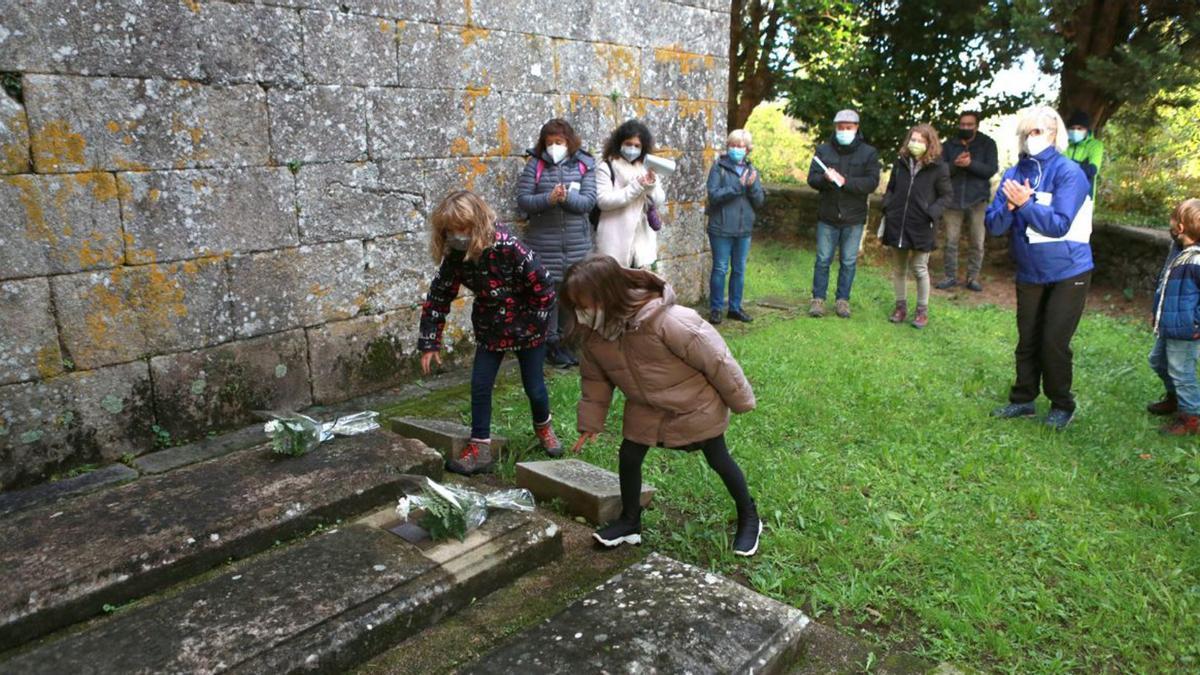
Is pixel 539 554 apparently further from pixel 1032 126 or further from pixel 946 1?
pixel 946 1

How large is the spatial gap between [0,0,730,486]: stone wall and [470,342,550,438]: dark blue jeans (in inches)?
53.8

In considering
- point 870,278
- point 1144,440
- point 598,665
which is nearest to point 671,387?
point 598,665

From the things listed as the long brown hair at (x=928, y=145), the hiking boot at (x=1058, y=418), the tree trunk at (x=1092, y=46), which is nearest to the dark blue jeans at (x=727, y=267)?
the long brown hair at (x=928, y=145)

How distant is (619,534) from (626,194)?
9.87ft

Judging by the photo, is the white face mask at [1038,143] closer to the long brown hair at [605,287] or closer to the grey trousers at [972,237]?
the long brown hair at [605,287]

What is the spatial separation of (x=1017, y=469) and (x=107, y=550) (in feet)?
13.6

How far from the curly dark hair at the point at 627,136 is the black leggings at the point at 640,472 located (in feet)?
10.3

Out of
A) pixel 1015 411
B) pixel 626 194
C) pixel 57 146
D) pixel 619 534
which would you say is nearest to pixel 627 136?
pixel 626 194

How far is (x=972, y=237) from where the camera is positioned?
30.9 feet

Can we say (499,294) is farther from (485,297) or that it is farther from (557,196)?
(557,196)

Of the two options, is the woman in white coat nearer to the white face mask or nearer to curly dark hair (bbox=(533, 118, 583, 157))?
curly dark hair (bbox=(533, 118, 583, 157))

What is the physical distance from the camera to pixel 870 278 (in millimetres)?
9750

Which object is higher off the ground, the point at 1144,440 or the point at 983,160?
the point at 983,160

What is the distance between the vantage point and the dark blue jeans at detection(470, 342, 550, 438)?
4.30 meters
